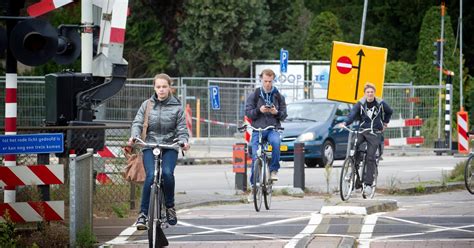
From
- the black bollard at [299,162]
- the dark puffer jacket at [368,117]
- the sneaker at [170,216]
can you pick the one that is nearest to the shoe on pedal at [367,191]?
the dark puffer jacket at [368,117]

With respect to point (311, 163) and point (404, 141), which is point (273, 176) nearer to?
point (311, 163)

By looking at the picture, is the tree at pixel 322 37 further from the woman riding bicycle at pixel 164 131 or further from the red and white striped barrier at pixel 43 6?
the woman riding bicycle at pixel 164 131

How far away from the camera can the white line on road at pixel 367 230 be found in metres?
11.9

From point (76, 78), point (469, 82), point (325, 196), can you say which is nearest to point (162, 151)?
point (76, 78)

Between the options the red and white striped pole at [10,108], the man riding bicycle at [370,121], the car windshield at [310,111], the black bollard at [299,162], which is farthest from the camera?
the car windshield at [310,111]

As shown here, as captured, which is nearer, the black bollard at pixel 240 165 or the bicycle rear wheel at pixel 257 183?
the bicycle rear wheel at pixel 257 183

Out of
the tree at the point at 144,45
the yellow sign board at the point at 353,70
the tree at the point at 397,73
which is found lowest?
the yellow sign board at the point at 353,70

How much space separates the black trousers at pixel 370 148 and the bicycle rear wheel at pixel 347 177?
0.83 ft

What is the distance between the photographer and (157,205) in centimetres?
1126

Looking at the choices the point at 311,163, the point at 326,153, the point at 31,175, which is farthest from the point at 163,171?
the point at 311,163

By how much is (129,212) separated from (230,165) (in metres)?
15.3

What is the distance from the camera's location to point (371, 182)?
58.6 ft

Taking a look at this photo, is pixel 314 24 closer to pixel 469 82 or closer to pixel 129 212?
pixel 469 82

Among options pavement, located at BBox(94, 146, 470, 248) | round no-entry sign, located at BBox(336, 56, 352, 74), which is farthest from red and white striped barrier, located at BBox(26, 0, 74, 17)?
round no-entry sign, located at BBox(336, 56, 352, 74)
